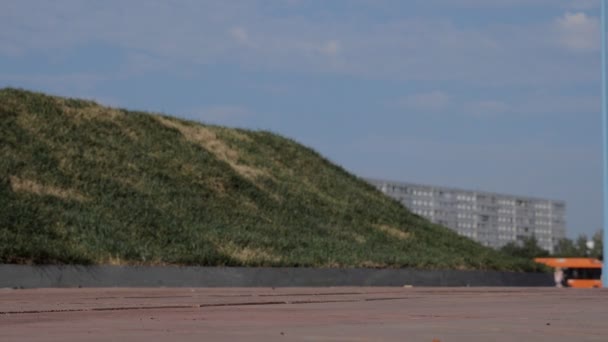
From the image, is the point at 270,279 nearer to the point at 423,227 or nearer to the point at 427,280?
the point at 427,280

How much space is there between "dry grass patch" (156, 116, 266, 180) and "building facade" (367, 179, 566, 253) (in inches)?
3398

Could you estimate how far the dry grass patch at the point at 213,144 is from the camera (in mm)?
29797

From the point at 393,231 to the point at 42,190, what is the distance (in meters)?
10.7

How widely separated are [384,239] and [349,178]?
7725 millimetres

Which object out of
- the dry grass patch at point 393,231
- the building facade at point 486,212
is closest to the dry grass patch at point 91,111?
the dry grass patch at point 393,231

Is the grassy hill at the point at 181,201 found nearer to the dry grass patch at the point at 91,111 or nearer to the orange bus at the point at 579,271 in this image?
the dry grass patch at the point at 91,111

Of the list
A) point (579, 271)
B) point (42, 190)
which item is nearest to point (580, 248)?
point (579, 271)

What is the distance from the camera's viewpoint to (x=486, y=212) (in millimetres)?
132250

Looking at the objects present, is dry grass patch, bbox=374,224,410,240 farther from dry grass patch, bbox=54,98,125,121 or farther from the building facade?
the building facade

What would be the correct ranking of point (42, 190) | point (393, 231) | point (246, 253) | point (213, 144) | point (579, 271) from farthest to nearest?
point (579, 271) < point (213, 144) < point (393, 231) < point (42, 190) < point (246, 253)

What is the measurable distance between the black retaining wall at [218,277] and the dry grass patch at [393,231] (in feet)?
10.6

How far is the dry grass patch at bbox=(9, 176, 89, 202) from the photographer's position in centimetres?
2128
